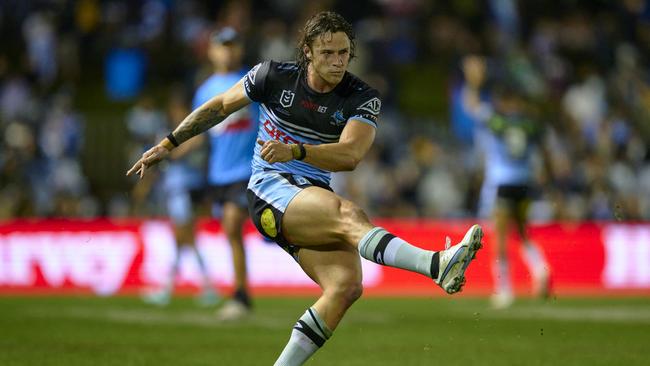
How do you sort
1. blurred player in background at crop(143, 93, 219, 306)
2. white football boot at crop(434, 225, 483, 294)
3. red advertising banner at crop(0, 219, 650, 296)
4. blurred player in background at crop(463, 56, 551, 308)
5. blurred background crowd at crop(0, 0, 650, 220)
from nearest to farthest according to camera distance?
white football boot at crop(434, 225, 483, 294), blurred player in background at crop(143, 93, 219, 306), blurred player in background at crop(463, 56, 551, 308), red advertising banner at crop(0, 219, 650, 296), blurred background crowd at crop(0, 0, 650, 220)

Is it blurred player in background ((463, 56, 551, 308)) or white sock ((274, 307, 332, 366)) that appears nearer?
white sock ((274, 307, 332, 366))

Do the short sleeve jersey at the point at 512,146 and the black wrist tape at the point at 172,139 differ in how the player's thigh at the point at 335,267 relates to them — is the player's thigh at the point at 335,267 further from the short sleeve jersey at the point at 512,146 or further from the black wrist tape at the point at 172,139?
the short sleeve jersey at the point at 512,146

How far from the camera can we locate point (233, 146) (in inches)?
456

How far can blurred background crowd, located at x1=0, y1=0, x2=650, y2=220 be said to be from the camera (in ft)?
60.8

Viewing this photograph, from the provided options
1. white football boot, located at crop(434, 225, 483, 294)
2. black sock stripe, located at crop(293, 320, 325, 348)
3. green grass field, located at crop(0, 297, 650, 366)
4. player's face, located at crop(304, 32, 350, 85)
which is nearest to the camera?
white football boot, located at crop(434, 225, 483, 294)

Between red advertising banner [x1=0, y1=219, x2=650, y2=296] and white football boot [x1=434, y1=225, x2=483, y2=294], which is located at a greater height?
white football boot [x1=434, y1=225, x2=483, y2=294]

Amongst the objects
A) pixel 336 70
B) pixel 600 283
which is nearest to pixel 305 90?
pixel 336 70

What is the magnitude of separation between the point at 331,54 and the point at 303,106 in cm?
36

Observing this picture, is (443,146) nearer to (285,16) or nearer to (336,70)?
(285,16)

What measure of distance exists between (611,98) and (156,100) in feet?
27.4

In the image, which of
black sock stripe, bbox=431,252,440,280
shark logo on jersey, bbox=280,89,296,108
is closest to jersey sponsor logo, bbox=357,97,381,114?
shark logo on jersey, bbox=280,89,296,108

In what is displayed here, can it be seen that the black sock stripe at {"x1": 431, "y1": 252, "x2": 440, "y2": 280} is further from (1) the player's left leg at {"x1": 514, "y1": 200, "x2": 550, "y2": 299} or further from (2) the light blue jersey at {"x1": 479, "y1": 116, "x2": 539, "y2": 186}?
(2) the light blue jersey at {"x1": 479, "y1": 116, "x2": 539, "y2": 186}

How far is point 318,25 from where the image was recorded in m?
6.65

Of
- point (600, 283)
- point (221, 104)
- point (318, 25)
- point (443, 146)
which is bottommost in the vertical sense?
point (600, 283)
